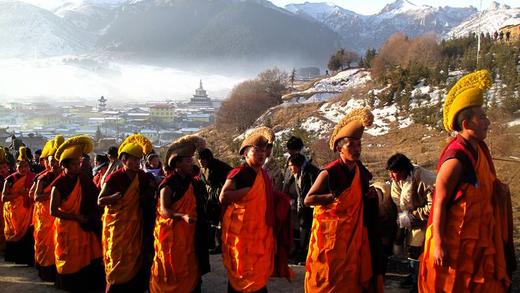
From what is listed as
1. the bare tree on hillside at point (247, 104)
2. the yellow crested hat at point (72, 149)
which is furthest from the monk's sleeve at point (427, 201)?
the bare tree on hillside at point (247, 104)

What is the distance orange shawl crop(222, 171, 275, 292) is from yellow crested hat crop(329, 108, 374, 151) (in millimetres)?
828

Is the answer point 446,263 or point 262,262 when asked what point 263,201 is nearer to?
point 262,262

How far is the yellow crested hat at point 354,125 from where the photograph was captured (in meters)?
4.09

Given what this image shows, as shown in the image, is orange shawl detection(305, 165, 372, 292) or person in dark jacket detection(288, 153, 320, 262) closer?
orange shawl detection(305, 165, 372, 292)

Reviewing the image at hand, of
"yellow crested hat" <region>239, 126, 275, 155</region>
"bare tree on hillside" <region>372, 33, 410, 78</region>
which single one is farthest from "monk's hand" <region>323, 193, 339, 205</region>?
"bare tree on hillside" <region>372, 33, 410, 78</region>

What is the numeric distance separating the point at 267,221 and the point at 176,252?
906 mm

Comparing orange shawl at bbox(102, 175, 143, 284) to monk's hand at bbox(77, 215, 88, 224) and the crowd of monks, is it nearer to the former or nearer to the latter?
the crowd of monks

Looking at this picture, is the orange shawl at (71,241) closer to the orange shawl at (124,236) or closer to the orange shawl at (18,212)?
the orange shawl at (124,236)

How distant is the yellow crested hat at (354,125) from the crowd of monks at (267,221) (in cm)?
1

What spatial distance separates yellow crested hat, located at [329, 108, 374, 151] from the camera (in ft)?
13.4

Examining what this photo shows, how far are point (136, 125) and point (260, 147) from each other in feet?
341

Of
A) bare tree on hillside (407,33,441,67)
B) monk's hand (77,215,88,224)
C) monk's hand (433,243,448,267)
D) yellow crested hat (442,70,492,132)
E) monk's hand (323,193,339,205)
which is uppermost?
bare tree on hillside (407,33,441,67)

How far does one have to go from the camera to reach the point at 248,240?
448cm

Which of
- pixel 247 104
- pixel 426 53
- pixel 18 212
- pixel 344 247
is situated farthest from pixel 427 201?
pixel 247 104
